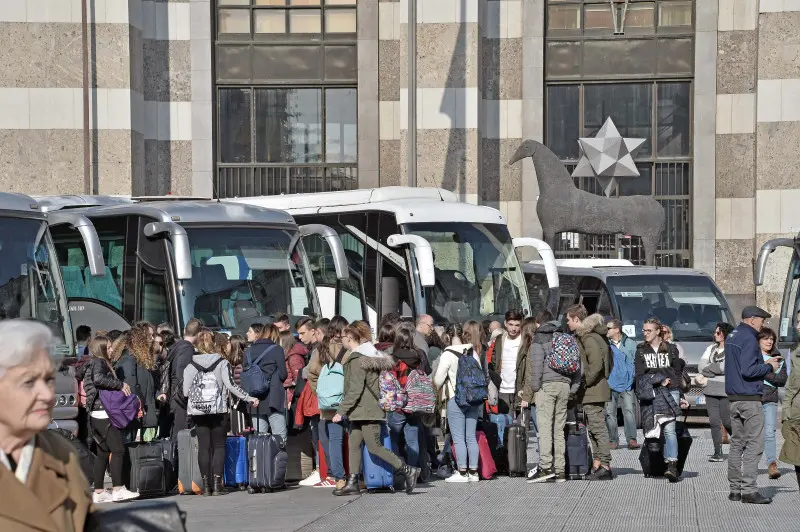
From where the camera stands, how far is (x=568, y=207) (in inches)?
1089

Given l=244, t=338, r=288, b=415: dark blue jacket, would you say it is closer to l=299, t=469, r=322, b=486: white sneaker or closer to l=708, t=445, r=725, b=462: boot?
l=299, t=469, r=322, b=486: white sneaker

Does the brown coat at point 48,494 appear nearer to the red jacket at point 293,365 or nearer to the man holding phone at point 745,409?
the man holding phone at point 745,409

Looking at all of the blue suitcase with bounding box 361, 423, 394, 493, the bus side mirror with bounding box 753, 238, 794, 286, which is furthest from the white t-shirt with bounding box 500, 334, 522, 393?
the bus side mirror with bounding box 753, 238, 794, 286

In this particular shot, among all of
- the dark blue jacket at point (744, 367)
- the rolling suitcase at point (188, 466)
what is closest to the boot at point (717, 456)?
the dark blue jacket at point (744, 367)

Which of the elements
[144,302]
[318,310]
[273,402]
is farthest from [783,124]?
[273,402]

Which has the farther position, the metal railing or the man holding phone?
the metal railing

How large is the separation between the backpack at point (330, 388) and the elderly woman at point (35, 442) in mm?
9527

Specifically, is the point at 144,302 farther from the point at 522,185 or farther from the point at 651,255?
the point at 522,185

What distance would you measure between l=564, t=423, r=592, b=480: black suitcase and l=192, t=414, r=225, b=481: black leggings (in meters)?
3.39

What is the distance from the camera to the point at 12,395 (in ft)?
14.9

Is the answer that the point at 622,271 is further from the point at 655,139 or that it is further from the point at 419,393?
the point at 419,393

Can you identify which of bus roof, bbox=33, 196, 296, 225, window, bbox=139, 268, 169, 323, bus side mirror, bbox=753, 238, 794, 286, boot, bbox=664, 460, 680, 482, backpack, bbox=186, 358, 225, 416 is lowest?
A: boot, bbox=664, 460, 680, 482

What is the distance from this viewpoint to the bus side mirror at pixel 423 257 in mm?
20562

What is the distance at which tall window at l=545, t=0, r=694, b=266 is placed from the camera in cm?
3222
